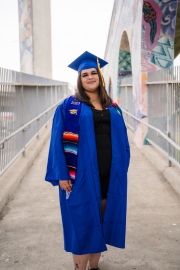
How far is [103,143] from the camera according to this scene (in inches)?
100

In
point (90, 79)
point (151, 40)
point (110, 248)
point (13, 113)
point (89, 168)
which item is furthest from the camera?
point (151, 40)

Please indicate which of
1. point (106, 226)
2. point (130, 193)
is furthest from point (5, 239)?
point (130, 193)

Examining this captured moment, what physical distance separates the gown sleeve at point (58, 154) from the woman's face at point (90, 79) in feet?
0.75

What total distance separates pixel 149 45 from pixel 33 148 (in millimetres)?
3472

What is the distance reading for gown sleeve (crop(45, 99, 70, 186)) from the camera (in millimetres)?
2488

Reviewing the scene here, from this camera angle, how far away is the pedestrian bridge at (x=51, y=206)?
10.2ft

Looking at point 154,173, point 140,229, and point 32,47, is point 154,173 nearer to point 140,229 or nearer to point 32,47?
point 140,229

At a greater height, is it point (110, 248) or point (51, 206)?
point (51, 206)

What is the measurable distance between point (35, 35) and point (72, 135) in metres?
31.2

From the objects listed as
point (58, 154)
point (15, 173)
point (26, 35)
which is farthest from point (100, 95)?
point (26, 35)

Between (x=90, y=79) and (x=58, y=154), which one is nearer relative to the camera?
(x=58, y=154)

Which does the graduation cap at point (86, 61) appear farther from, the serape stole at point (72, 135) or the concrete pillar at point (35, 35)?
the concrete pillar at point (35, 35)

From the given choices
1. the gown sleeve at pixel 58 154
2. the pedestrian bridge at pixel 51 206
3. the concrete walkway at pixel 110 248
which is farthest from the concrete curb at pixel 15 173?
the gown sleeve at pixel 58 154

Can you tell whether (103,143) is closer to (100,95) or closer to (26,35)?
(100,95)
